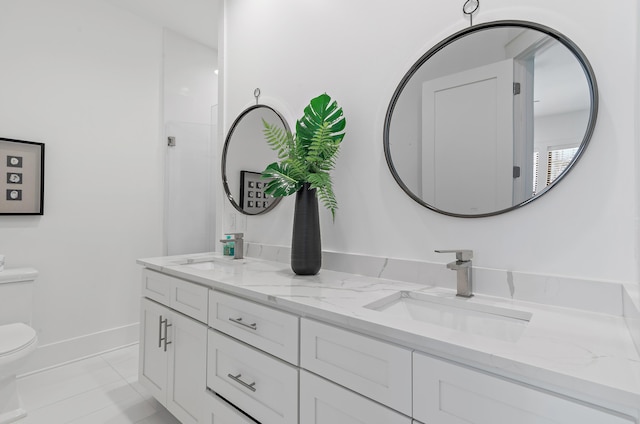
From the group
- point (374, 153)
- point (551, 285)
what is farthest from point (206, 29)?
point (551, 285)

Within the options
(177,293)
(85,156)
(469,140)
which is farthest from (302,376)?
(85,156)

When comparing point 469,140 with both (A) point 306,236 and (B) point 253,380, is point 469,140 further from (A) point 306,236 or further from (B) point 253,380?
(B) point 253,380

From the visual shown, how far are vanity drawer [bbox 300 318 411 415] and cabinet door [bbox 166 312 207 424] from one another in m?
0.65

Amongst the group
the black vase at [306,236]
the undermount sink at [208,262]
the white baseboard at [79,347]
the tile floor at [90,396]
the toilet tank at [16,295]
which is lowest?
the tile floor at [90,396]

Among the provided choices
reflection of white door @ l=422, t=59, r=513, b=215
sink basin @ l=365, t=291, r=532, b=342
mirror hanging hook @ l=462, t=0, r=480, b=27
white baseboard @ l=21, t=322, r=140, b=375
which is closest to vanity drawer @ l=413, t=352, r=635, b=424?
sink basin @ l=365, t=291, r=532, b=342

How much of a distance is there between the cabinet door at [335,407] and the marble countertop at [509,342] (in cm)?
18

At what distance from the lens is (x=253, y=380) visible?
119cm

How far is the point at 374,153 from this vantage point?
4.93 ft

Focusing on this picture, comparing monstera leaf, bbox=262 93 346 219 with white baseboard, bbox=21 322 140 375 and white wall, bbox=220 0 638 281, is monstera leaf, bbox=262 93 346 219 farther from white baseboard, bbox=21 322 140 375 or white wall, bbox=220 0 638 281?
white baseboard, bbox=21 322 140 375

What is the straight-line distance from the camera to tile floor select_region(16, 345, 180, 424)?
1791mm

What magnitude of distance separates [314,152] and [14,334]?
189cm

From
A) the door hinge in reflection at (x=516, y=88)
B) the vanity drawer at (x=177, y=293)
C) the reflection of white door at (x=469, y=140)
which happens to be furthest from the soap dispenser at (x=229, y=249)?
the door hinge in reflection at (x=516, y=88)

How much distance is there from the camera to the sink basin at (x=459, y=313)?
974 mm

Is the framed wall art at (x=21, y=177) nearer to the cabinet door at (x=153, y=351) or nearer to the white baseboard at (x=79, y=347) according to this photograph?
the white baseboard at (x=79, y=347)
